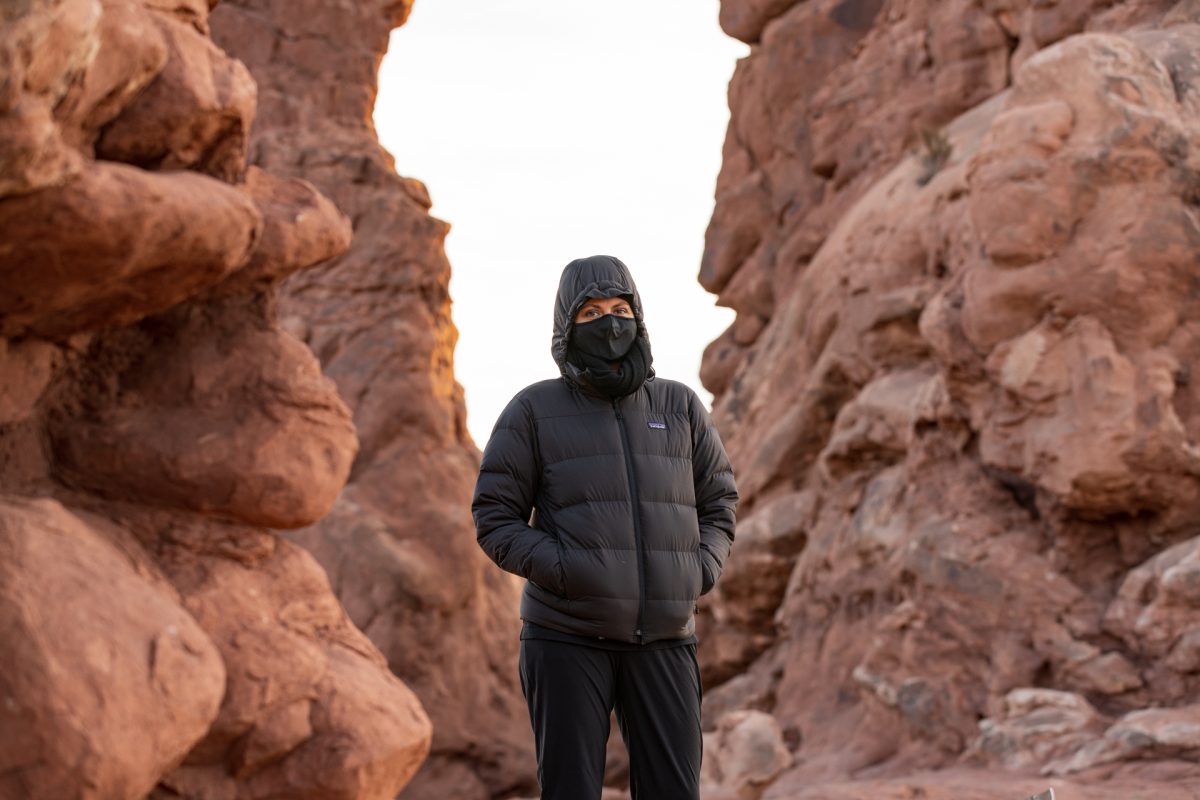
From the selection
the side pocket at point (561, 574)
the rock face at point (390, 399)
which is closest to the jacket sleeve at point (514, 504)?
the side pocket at point (561, 574)

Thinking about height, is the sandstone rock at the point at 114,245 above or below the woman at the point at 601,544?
above

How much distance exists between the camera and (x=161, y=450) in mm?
4496

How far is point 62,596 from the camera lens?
141 inches

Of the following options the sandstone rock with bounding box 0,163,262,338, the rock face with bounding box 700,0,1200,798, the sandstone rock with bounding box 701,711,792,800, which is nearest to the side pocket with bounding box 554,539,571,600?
the sandstone rock with bounding box 0,163,262,338

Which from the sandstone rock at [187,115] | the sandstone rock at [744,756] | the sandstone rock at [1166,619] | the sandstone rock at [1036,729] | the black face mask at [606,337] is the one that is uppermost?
the sandstone rock at [187,115]

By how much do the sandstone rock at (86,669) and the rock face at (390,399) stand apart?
9.01 metres

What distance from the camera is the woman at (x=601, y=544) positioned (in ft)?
13.0

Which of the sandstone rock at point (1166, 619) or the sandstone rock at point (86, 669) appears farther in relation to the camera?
the sandstone rock at point (1166, 619)

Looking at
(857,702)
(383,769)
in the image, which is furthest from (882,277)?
(383,769)

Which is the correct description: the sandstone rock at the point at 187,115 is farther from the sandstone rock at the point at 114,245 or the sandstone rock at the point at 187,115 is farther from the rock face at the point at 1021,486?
the rock face at the point at 1021,486

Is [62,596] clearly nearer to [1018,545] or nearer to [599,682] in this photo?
[599,682]

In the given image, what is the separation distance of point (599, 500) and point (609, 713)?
2.01 feet

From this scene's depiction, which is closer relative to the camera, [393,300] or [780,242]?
[393,300]

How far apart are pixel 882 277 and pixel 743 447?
113 inches
